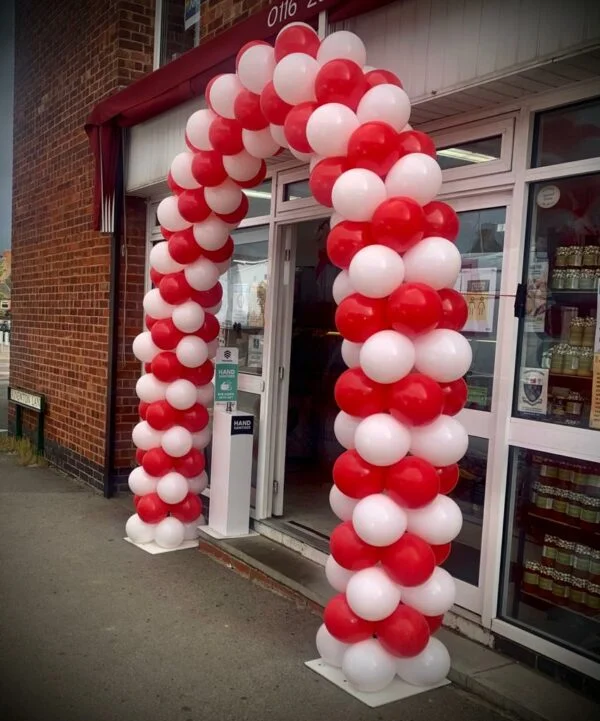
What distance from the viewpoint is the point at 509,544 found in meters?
3.76

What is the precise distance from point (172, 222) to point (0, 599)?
264 centimetres

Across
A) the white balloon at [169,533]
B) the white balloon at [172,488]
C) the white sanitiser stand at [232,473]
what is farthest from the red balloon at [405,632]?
the white balloon at [169,533]

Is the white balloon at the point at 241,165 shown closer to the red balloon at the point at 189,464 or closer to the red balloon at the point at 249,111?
the red balloon at the point at 249,111

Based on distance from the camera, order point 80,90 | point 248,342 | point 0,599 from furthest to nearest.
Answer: point 80,90, point 248,342, point 0,599

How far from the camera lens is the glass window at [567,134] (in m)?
3.37

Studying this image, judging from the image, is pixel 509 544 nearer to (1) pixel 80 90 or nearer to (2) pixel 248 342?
(2) pixel 248 342

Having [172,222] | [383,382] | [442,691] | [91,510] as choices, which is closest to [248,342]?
[172,222]

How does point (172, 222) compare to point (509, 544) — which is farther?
point (172, 222)

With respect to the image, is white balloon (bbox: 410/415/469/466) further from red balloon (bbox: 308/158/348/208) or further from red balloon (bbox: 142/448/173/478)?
red balloon (bbox: 142/448/173/478)

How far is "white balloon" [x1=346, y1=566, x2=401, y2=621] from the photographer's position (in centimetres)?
312

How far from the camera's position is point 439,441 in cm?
316

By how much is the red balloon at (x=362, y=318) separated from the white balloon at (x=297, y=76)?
1.08 metres

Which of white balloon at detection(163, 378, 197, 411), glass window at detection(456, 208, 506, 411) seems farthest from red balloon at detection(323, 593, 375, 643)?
white balloon at detection(163, 378, 197, 411)

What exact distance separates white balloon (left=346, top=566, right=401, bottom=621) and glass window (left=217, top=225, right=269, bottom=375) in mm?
2734
